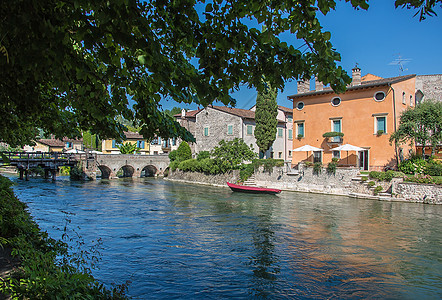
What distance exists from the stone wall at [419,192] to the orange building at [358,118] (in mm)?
4013

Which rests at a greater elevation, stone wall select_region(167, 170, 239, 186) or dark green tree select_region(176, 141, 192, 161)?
dark green tree select_region(176, 141, 192, 161)

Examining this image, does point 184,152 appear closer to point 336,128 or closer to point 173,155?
point 173,155

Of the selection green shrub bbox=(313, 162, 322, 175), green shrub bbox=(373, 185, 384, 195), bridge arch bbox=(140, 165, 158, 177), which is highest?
green shrub bbox=(313, 162, 322, 175)

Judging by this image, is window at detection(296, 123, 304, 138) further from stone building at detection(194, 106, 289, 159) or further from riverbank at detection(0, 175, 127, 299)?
riverbank at detection(0, 175, 127, 299)

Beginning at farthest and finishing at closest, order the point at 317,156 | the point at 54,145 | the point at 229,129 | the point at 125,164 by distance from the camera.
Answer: the point at 54,145
the point at 125,164
the point at 229,129
the point at 317,156

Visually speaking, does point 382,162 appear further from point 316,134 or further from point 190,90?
point 190,90

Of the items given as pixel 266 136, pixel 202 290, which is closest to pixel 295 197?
pixel 266 136

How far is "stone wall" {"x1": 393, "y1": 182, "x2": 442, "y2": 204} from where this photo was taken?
21.5 metres

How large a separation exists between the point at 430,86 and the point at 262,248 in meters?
33.6

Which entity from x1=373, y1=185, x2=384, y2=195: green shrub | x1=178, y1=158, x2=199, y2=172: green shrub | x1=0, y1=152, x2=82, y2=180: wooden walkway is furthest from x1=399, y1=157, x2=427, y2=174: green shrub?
x1=0, y1=152, x2=82, y2=180: wooden walkway

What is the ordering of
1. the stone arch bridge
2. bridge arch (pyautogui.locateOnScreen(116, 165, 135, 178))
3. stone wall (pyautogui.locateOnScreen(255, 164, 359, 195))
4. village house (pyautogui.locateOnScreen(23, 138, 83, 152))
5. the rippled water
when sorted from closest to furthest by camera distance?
the rippled water → stone wall (pyautogui.locateOnScreen(255, 164, 359, 195)) → the stone arch bridge → bridge arch (pyautogui.locateOnScreen(116, 165, 135, 178)) → village house (pyautogui.locateOnScreen(23, 138, 83, 152))

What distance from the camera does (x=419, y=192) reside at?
Answer: 22125mm

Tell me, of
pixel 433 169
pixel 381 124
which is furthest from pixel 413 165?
pixel 381 124

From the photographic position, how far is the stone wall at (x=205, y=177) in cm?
3488
